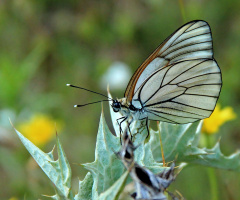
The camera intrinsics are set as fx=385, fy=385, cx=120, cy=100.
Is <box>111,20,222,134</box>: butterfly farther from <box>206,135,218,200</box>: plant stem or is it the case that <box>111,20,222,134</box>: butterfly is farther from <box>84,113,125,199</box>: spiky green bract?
<box>84,113,125,199</box>: spiky green bract

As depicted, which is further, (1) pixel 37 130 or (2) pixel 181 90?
(1) pixel 37 130

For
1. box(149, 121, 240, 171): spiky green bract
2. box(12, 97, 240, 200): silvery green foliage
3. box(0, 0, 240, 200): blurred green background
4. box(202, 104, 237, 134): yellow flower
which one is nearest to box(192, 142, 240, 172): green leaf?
box(149, 121, 240, 171): spiky green bract

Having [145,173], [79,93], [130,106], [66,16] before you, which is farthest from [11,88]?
[145,173]

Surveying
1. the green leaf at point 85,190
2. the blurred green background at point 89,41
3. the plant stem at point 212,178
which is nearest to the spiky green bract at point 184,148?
the plant stem at point 212,178

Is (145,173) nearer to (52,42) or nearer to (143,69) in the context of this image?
(143,69)

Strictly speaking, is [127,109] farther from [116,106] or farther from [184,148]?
[184,148]

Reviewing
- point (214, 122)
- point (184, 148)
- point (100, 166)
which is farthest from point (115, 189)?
point (214, 122)

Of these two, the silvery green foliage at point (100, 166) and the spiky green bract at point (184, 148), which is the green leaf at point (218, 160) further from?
the silvery green foliage at point (100, 166)

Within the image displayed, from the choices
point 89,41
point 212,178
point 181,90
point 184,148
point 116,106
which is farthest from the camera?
point 89,41
